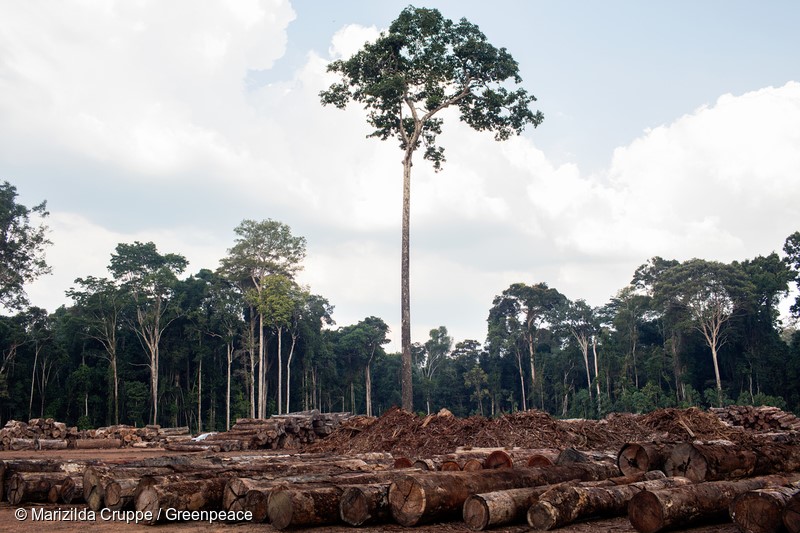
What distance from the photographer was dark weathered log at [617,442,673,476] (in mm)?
8023

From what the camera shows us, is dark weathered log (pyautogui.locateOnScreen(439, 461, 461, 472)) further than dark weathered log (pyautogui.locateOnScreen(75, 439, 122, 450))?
No

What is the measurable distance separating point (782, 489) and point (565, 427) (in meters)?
10.6

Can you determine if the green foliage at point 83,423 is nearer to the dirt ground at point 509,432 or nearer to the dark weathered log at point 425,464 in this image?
the dirt ground at point 509,432

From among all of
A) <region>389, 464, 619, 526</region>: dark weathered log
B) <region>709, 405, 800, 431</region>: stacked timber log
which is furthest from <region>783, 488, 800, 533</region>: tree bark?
<region>709, 405, 800, 431</region>: stacked timber log

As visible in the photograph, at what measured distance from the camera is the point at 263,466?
8.75 meters

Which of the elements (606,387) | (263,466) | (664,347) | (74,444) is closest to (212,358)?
(74,444)

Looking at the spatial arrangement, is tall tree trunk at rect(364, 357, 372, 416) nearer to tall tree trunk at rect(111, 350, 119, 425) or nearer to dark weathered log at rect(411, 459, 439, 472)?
tall tree trunk at rect(111, 350, 119, 425)

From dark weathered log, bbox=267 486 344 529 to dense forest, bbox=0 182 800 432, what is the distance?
129 ft

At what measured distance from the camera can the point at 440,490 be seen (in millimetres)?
5902

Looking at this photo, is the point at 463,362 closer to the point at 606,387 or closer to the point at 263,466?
the point at 606,387

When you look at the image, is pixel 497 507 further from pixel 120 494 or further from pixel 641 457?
pixel 120 494

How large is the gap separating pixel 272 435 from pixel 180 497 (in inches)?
606

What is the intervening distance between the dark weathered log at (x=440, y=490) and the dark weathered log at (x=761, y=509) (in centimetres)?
221

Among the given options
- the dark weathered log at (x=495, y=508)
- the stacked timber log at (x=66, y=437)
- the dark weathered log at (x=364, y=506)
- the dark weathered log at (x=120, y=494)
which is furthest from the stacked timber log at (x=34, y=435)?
the dark weathered log at (x=495, y=508)
